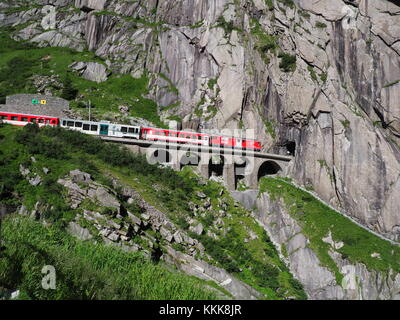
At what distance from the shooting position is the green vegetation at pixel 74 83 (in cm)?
5725

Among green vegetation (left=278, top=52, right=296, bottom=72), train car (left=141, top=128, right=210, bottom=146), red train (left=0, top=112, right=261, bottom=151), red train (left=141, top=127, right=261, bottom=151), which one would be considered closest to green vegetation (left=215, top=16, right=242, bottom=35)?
green vegetation (left=278, top=52, right=296, bottom=72)

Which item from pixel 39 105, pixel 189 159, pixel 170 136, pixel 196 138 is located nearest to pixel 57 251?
pixel 170 136

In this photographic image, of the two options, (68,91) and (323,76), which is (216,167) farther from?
(68,91)

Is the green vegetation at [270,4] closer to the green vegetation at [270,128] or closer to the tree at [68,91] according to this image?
the green vegetation at [270,128]

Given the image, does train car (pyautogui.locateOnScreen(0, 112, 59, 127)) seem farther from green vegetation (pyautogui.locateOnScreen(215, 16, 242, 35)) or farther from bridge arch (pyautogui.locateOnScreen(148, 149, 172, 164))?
green vegetation (pyautogui.locateOnScreen(215, 16, 242, 35))

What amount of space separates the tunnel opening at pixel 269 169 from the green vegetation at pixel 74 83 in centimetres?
2188

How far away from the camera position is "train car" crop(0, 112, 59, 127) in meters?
35.3

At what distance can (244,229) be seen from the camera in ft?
115

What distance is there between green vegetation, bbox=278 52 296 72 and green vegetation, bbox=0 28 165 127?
25.8 m

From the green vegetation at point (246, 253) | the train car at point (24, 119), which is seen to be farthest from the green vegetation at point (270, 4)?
the train car at point (24, 119)

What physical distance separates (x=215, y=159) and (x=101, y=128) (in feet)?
55.6
